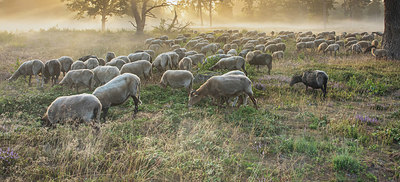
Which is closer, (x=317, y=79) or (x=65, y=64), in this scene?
(x=317, y=79)

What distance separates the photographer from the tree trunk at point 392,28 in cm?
1675

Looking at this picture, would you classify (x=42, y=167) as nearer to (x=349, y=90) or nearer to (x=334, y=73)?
(x=349, y=90)

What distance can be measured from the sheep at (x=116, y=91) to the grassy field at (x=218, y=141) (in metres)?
0.53

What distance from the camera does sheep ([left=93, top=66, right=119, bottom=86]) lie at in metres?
11.1

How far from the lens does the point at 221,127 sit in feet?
23.0

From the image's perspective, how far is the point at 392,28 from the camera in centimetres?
1705

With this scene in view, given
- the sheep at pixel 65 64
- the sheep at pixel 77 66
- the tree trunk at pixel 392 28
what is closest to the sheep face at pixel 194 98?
the sheep at pixel 77 66

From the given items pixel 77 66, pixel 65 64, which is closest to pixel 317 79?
pixel 77 66

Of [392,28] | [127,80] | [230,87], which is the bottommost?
[230,87]

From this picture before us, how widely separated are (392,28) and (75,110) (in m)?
19.2

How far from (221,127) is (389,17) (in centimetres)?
1638

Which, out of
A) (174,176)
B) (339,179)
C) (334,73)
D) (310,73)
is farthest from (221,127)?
(334,73)

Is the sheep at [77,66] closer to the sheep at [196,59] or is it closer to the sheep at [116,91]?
the sheep at [116,91]

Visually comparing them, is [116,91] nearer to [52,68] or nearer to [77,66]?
[77,66]
